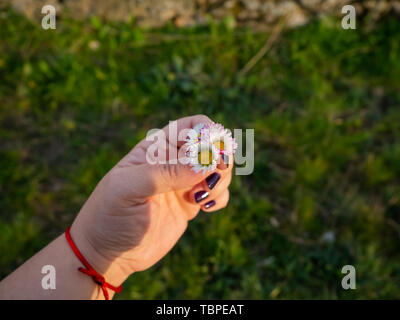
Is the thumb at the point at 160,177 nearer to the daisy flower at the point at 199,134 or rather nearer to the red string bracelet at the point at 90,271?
the daisy flower at the point at 199,134

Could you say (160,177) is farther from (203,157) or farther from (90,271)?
(90,271)

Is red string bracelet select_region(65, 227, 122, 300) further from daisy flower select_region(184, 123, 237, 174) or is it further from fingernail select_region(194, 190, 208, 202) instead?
daisy flower select_region(184, 123, 237, 174)

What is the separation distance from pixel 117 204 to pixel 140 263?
0.50m

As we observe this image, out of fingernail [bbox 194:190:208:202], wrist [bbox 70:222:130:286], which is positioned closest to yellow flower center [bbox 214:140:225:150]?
fingernail [bbox 194:190:208:202]

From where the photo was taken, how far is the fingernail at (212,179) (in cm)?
190

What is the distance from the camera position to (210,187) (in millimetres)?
1944

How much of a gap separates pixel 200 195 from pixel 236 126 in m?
1.07

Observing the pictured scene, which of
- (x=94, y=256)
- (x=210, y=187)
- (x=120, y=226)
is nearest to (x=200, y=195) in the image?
(x=210, y=187)

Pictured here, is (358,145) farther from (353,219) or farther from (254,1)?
(254,1)

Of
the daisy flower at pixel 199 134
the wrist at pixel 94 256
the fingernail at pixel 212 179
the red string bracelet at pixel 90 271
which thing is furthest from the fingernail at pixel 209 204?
the red string bracelet at pixel 90 271

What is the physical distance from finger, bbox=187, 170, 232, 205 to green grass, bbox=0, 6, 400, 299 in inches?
21.3

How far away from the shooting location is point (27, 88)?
113 inches

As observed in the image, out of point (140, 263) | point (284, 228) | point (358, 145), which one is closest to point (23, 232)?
point (140, 263)

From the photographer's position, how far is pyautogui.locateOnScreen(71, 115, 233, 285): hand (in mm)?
1737
